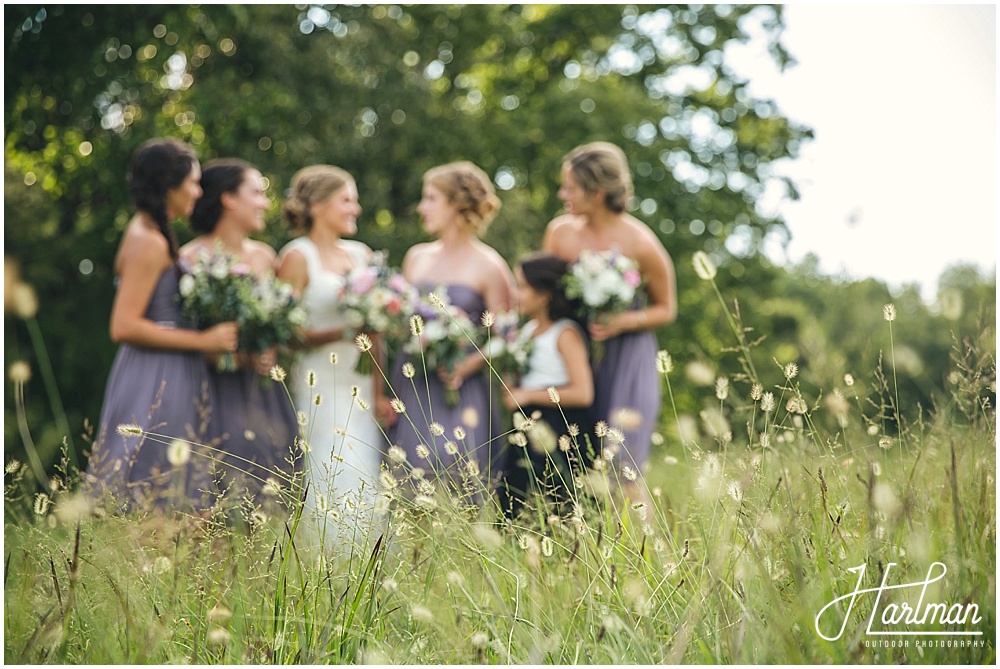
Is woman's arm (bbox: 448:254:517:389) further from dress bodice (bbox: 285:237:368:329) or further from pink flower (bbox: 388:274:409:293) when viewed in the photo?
dress bodice (bbox: 285:237:368:329)

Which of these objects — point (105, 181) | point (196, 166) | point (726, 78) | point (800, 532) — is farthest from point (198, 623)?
point (726, 78)

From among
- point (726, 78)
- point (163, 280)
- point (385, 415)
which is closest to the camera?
point (163, 280)

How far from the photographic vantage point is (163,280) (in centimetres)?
538

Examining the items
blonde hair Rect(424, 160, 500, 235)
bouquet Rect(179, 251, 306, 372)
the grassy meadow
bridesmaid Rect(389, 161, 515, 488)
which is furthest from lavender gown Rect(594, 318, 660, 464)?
the grassy meadow

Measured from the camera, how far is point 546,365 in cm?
575

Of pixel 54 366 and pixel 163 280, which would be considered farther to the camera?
pixel 54 366

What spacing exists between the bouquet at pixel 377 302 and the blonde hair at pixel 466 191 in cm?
70

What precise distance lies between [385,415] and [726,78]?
10771 millimetres

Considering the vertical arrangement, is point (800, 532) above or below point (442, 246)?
below

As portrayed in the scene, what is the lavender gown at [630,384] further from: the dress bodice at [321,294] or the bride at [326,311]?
the dress bodice at [321,294]

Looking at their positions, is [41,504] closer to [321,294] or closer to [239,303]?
[239,303]

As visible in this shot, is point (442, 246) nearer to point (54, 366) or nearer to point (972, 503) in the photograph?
point (972, 503)

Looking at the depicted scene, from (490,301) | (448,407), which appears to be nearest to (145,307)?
(448,407)

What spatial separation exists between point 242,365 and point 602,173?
262 cm
